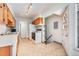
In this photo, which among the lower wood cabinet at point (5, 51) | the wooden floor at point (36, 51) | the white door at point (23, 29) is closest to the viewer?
the lower wood cabinet at point (5, 51)

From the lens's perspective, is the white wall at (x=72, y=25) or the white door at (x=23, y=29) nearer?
the white wall at (x=72, y=25)

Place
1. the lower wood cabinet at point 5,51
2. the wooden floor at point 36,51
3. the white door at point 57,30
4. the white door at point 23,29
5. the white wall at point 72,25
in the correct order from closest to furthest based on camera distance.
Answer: the lower wood cabinet at point 5,51, the white wall at point 72,25, the white door at point 23,29, the wooden floor at point 36,51, the white door at point 57,30

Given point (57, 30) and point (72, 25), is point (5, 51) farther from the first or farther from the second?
point (57, 30)

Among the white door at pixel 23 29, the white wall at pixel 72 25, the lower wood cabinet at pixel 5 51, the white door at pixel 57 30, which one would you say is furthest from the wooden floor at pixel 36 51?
the lower wood cabinet at pixel 5 51

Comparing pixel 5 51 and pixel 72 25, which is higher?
pixel 72 25

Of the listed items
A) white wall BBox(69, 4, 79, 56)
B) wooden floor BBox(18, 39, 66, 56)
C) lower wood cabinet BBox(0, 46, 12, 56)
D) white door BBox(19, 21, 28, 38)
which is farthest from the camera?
wooden floor BBox(18, 39, 66, 56)

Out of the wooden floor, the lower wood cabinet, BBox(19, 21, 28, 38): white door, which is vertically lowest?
the wooden floor

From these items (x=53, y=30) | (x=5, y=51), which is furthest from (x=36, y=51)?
(x=5, y=51)

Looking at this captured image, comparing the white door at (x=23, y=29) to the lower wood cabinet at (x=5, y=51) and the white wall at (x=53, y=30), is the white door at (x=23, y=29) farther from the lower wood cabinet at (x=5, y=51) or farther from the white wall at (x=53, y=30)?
the white wall at (x=53, y=30)

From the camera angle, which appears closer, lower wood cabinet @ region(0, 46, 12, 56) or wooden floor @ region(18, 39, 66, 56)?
lower wood cabinet @ region(0, 46, 12, 56)

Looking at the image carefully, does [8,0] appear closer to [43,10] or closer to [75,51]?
[75,51]

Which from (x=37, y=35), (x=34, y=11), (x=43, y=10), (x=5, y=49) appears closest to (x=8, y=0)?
(x=5, y=49)

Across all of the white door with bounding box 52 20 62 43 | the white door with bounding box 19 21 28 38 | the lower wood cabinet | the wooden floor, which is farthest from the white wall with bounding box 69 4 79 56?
the white door with bounding box 52 20 62 43

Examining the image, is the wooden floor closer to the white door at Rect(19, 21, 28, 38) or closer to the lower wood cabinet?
the white door at Rect(19, 21, 28, 38)
